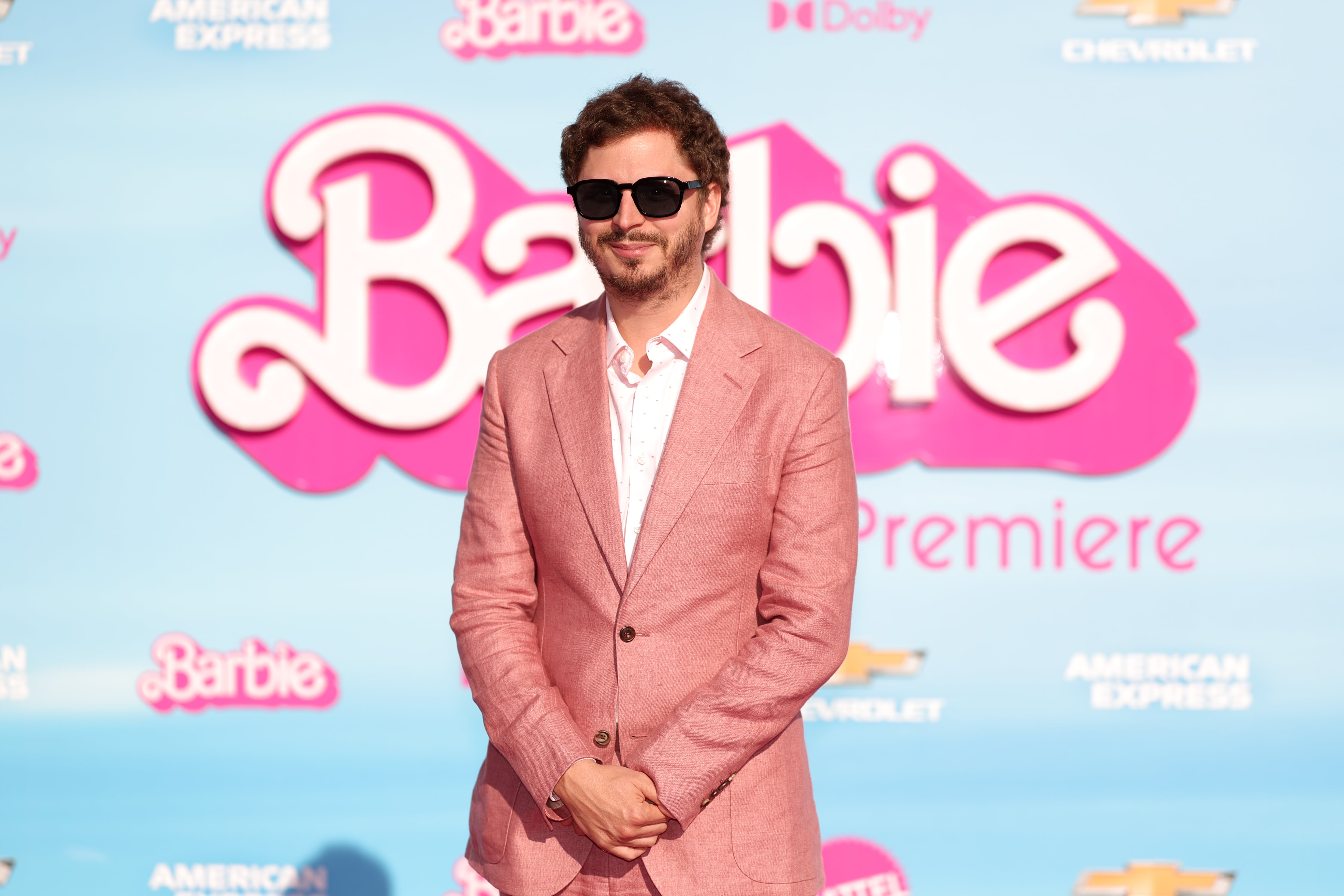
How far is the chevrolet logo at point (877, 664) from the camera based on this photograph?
3.45 meters

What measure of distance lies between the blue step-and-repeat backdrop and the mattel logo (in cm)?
1

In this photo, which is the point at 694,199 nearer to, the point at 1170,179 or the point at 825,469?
the point at 825,469

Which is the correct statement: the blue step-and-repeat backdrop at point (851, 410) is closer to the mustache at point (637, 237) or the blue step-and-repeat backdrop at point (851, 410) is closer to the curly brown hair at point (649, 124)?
the curly brown hair at point (649, 124)

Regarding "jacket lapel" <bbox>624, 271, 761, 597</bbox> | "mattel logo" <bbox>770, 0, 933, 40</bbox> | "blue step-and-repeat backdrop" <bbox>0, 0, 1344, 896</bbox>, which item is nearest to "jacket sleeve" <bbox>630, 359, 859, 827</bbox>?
"jacket lapel" <bbox>624, 271, 761, 597</bbox>

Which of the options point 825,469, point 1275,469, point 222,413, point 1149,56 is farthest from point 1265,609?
point 222,413

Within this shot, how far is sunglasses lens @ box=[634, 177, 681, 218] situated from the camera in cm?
184

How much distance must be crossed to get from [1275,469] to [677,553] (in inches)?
94.8

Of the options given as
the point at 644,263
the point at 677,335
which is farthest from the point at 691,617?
the point at 644,263

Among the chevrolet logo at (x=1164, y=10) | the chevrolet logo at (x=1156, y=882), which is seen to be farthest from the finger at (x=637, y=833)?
the chevrolet logo at (x=1164, y=10)

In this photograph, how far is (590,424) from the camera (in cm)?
189

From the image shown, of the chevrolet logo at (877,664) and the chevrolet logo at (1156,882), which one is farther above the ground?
the chevrolet logo at (877,664)

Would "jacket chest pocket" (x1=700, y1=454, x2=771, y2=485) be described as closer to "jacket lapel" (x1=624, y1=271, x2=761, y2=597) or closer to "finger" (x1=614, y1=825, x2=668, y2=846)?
"jacket lapel" (x1=624, y1=271, x2=761, y2=597)

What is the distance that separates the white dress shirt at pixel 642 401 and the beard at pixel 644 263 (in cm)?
8

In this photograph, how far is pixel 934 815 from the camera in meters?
3.46
